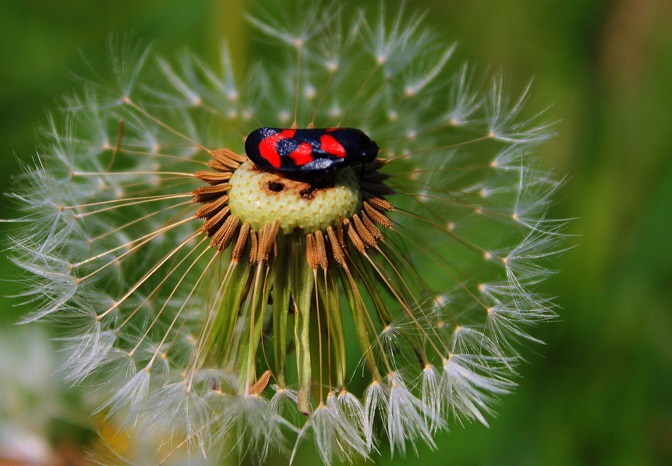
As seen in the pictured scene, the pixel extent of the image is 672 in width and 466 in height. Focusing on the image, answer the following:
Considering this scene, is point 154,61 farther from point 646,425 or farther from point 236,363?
point 646,425

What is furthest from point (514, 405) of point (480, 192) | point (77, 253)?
point (77, 253)

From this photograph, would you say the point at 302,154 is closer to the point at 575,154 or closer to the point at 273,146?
the point at 273,146

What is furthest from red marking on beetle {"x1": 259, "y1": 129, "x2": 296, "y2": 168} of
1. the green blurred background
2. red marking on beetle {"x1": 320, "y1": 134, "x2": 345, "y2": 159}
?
the green blurred background

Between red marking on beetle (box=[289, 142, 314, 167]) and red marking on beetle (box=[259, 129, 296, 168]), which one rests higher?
red marking on beetle (box=[259, 129, 296, 168])

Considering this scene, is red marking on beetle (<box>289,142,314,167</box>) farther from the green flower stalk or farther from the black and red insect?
the green flower stalk

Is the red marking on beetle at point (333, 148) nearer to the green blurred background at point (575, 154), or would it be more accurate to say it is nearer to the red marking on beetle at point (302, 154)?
the red marking on beetle at point (302, 154)

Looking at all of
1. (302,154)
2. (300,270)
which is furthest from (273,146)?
(300,270)
